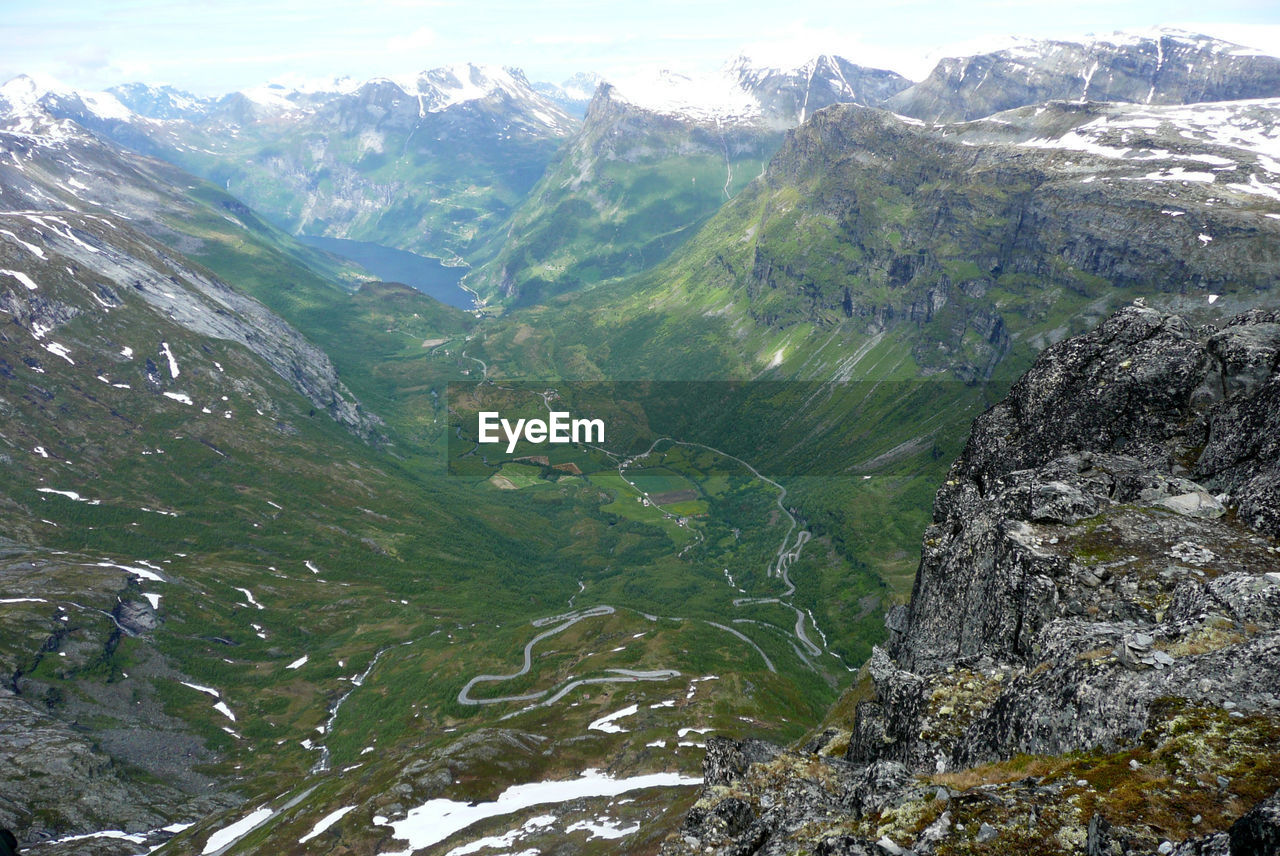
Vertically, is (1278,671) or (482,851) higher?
(1278,671)

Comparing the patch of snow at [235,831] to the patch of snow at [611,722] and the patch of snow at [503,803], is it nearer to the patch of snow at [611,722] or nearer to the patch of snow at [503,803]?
the patch of snow at [503,803]

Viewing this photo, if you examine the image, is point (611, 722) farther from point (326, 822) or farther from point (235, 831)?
point (235, 831)

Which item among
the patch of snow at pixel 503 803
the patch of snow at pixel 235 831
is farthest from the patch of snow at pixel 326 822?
the patch of snow at pixel 235 831

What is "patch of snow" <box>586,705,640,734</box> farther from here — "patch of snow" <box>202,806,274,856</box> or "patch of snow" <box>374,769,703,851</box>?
"patch of snow" <box>202,806,274,856</box>

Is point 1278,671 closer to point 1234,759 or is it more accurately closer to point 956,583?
point 1234,759

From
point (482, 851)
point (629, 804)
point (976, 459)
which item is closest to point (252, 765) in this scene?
point (482, 851)

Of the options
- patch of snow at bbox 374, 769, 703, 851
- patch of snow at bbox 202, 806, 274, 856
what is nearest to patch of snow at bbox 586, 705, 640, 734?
patch of snow at bbox 374, 769, 703, 851

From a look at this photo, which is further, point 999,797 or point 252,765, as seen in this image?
point 252,765

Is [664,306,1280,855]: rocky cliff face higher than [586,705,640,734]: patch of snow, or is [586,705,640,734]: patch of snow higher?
[664,306,1280,855]: rocky cliff face
